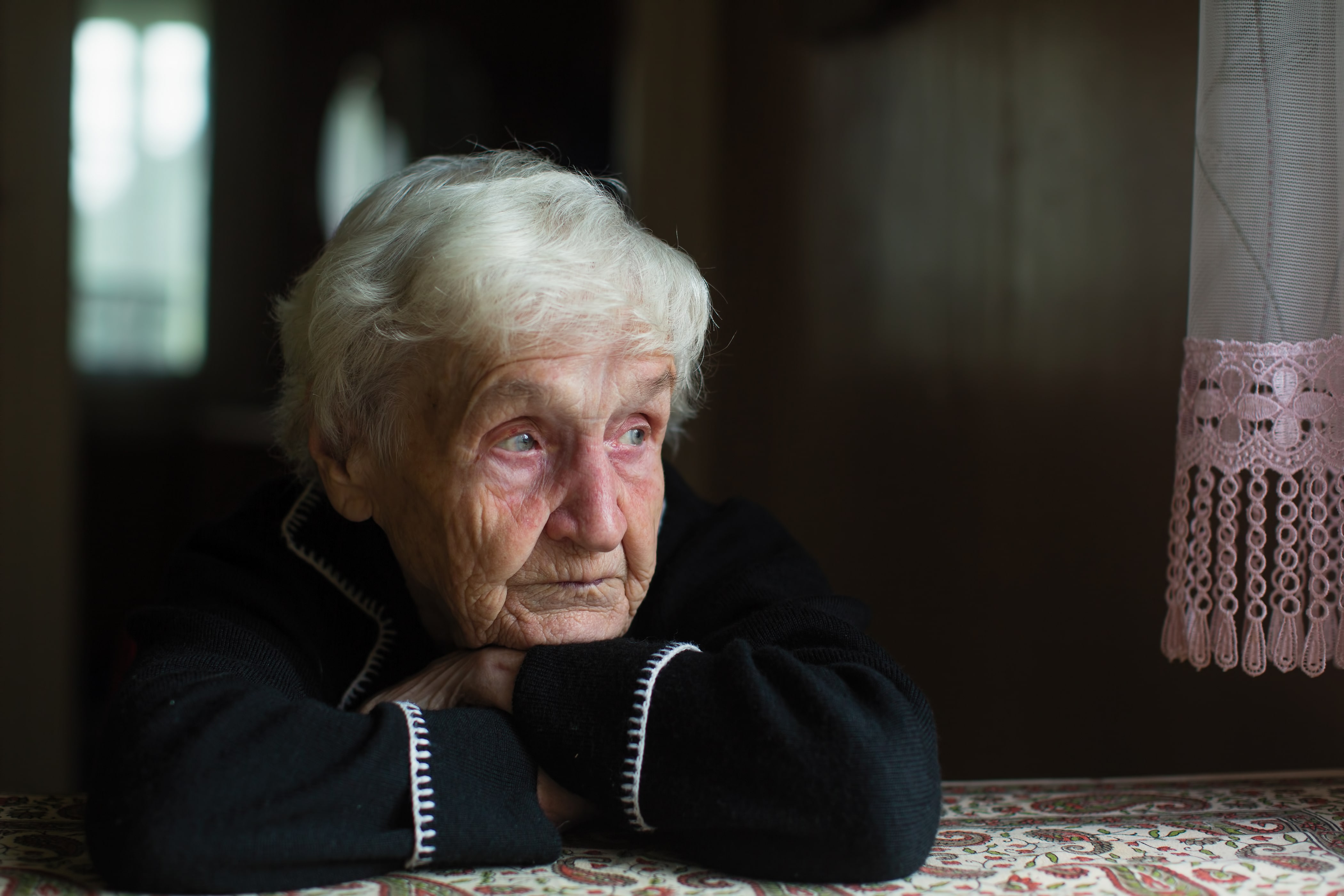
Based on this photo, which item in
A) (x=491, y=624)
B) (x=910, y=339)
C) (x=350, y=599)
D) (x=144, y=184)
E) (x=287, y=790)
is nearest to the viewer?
(x=287, y=790)

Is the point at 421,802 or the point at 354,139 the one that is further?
the point at 354,139

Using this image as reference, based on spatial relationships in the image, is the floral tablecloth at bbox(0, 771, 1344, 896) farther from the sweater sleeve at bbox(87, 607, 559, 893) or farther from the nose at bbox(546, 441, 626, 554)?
the nose at bbox(546, 441, 626, 554)

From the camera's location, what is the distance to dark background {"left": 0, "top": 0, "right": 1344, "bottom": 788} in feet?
7.11

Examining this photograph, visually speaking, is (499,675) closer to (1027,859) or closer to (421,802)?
(421,802)

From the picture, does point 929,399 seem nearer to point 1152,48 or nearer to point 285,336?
point 1152,48

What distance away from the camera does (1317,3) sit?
1.11 m

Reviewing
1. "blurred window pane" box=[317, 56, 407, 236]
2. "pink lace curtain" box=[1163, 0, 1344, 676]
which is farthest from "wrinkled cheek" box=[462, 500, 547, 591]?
"blurred window pane" box=[317, 56, 407, 236]

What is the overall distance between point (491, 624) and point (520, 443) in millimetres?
196

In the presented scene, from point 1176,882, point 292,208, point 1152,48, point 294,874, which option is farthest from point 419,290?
point 292,208

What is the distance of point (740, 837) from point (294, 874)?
0.38 m

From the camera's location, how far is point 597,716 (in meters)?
1.03

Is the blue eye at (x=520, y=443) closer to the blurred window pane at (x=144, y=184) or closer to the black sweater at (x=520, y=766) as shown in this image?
the black sweater at (x=520, y=766)

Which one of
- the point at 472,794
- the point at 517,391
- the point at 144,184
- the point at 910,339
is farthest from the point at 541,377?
the point at 144,184

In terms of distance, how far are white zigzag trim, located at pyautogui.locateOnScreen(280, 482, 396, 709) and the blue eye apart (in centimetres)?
33
